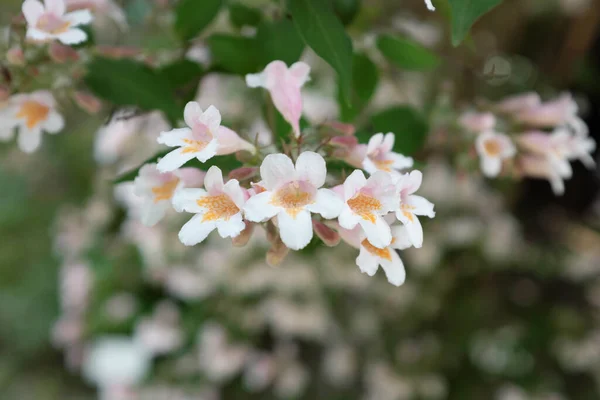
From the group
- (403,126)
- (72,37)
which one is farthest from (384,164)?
(72,37)

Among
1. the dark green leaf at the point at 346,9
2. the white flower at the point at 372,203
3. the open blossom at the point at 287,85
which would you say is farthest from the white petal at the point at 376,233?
the dark green leaf at the point at 346,9

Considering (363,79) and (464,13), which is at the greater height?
(464,13)

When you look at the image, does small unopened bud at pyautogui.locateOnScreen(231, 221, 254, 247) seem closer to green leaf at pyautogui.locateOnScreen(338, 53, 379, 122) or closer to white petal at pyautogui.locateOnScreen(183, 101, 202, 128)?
white petal at pyautogui.locateOnScreen(183, 101, 202, 128)

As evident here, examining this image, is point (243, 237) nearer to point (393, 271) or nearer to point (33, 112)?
point (393, 271)

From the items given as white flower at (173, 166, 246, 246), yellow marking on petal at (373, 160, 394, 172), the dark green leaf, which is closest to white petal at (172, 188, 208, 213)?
white flower at (173, 166, 246, 246)

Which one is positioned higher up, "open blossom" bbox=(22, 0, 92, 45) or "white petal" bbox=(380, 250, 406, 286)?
"open blossom" bbox=(22, 0, 92, 45)

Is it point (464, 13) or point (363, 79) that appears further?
point (363, 79)

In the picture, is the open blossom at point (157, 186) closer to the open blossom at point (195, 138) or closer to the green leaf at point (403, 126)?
the open blossom at point (195, 138)
